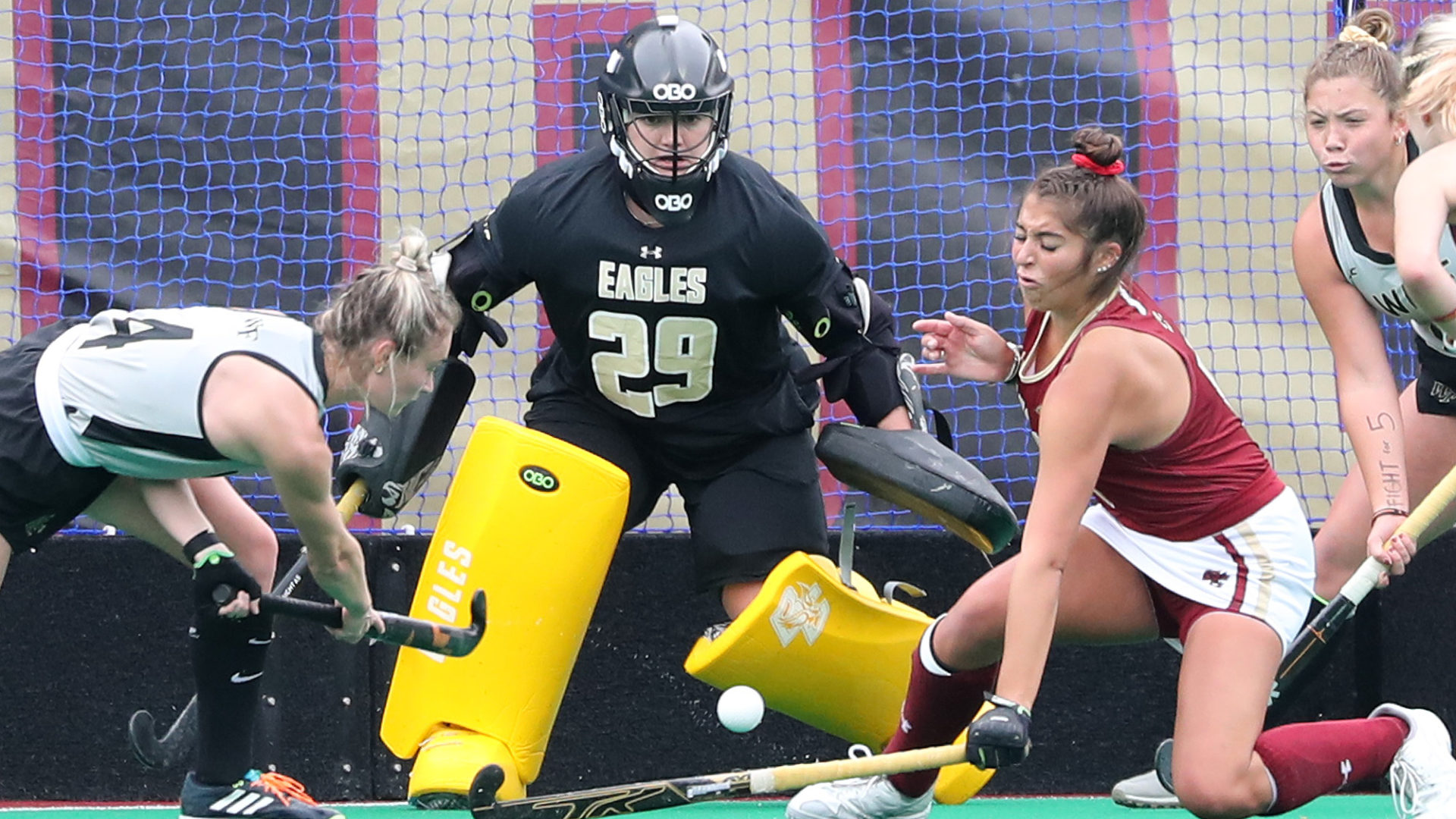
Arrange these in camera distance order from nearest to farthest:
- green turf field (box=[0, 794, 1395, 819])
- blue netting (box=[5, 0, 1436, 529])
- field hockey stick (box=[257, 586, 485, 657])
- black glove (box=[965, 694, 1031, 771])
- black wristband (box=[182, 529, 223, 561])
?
black glove (box=[965, 694, 1031, 771])
field hockey stick (box=[257, 586, 485, 657])
black wristband (box=[182, 529, 223, 561])
green turf field (box=[0, 794, 1395, 819])
blue netting (box=[5, 0, 1436, 529])

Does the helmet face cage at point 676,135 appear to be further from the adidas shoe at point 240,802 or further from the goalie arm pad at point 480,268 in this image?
the adidas shoe at point 240,802

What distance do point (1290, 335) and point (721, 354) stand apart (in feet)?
4.88

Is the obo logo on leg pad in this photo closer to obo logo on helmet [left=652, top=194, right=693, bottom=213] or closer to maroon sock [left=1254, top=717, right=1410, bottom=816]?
obo logo on helmet [left=652, top=194, right=693, bottom=213]

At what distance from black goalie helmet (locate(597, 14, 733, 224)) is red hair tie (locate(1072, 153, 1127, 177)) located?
71cm

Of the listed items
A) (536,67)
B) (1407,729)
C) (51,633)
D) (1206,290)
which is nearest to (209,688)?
(51,633)

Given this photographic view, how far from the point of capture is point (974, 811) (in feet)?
12.3

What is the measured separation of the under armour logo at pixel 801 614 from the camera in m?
3.30

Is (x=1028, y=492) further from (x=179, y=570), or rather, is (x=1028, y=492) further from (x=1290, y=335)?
(x=179, y=570)

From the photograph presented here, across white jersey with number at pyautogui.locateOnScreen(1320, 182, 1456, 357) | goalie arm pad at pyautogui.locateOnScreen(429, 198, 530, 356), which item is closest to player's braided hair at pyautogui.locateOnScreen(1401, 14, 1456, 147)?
white jersey with number at pyautogui.locateOnScreen(1320, 182, 1456, 357)

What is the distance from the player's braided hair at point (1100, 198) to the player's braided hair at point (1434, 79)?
750mm

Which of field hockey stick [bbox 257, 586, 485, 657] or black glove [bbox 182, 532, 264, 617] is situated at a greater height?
black glove [bbox 182, 532, 264, 617]

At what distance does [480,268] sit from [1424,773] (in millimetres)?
1856

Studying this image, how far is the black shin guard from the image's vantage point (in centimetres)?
317

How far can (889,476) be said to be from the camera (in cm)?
337
